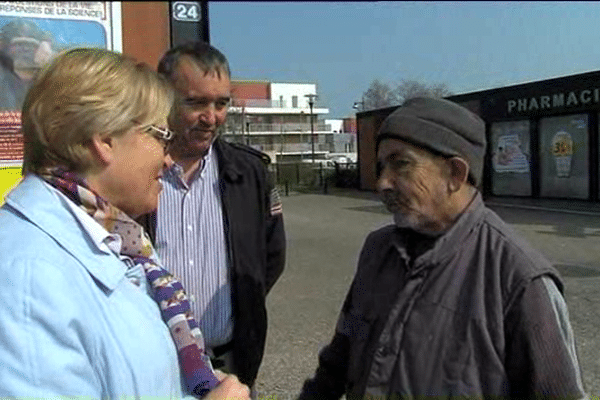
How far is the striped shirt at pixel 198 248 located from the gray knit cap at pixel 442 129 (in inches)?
40.5

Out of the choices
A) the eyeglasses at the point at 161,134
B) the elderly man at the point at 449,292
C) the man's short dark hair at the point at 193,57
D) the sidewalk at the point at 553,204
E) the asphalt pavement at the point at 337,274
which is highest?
the man's short dark hair at the point at 193,57

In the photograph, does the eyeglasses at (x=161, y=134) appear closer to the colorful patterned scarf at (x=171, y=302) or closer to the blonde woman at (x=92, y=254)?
the blonde woman at (x=92, y=254)

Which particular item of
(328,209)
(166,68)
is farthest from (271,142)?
(166,68)

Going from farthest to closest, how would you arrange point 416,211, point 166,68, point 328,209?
point 328,209, point 166,68, point 416,211

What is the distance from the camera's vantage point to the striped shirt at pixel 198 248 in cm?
251

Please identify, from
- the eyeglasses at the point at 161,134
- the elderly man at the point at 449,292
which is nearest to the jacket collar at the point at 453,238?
the elderly man at the point at 449,292

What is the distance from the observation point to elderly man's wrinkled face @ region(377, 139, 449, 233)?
1796 mm

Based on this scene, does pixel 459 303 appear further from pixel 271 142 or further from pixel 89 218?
pixel 271 142

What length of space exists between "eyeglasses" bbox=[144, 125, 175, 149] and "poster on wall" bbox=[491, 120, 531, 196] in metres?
19.1

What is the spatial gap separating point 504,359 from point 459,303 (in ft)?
0.59

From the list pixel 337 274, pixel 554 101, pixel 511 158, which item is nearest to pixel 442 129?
pixel 337 274

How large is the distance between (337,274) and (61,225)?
7.74 m

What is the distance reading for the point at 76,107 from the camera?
4.39ft

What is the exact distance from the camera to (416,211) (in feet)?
5.98
